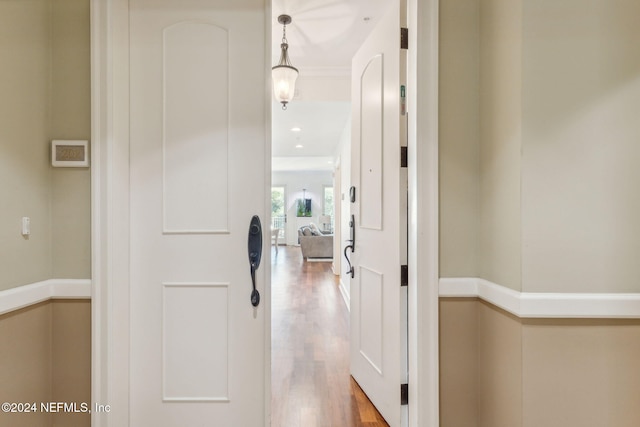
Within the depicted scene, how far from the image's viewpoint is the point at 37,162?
1.47 meters

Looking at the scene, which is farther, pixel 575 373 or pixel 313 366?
pixel 313 366

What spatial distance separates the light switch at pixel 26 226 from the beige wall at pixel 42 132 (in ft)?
0.07

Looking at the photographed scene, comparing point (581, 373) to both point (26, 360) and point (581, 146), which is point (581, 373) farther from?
point (26, 360)

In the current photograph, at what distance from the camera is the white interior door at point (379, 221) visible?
5.72 ft

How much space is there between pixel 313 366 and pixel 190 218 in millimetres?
1704

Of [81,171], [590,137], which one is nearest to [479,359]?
[590,137]

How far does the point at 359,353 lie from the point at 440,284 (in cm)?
106

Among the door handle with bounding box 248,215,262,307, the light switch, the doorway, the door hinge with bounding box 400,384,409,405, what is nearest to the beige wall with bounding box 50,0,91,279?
the light switch

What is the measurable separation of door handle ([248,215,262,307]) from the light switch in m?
0.96

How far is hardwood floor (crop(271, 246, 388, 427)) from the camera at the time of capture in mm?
1977

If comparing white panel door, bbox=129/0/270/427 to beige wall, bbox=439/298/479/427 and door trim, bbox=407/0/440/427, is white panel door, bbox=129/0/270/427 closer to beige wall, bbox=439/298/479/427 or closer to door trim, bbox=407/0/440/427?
door trim, bbox=407/0/440/427

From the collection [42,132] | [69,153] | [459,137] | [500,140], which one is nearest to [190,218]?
[69,153]

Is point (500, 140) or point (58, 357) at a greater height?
point (500, 140)

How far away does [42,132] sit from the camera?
1.48m
